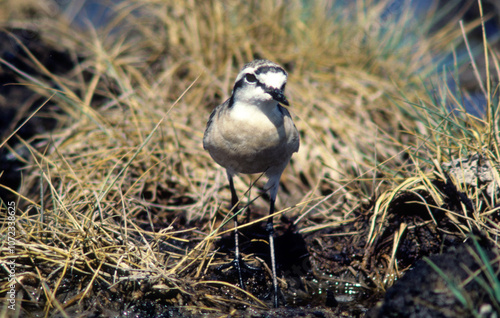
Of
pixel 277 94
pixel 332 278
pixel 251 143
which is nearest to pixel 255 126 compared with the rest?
pixel 251 143

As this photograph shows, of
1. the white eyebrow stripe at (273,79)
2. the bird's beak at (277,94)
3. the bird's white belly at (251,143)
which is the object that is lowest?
the bird's white belly at (251,143)

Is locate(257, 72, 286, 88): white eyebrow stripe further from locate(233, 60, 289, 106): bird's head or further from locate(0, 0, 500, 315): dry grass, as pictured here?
locate(0, 0, 500, 315): dry grass

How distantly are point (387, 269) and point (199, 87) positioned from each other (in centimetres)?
324

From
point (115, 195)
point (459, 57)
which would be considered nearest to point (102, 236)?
point (115, 195)

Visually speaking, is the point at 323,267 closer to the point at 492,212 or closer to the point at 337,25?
the point at 492,212

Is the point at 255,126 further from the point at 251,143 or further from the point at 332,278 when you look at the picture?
the point at 332,278

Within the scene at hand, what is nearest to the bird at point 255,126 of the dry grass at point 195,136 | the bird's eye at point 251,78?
the bird's eye at point 251,78

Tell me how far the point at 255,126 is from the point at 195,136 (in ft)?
6.40

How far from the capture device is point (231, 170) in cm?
364

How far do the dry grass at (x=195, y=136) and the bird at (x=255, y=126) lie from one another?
0.44 meters

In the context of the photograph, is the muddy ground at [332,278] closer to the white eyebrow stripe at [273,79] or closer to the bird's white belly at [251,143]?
the bird's white belly at [251,143]

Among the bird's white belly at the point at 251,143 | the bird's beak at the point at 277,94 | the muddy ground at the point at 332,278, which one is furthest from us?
the bird's white belly at the point at 251,143

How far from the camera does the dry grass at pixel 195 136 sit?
3.14 metres

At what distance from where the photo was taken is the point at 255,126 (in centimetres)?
327
